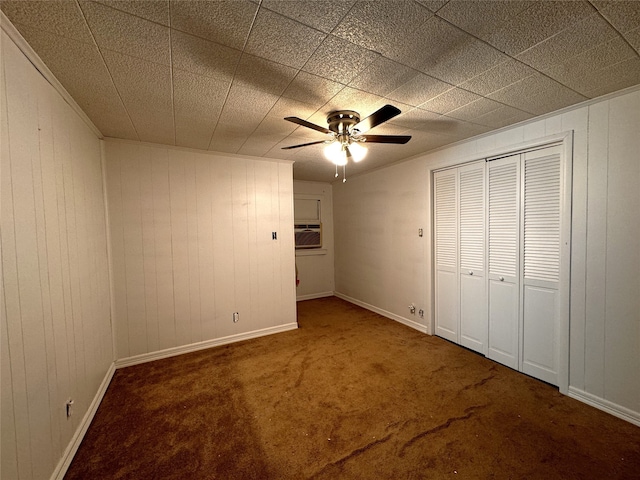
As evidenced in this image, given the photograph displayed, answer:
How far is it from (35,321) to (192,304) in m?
1.85

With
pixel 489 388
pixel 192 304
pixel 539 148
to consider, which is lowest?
pixel 489 388

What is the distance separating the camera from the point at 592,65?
5.20 feet

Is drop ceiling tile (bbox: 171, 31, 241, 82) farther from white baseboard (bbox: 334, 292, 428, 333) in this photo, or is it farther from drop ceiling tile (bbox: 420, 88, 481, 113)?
white baseboard (bbox: 334, 292, 428, 333)

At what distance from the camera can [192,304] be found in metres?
3.17

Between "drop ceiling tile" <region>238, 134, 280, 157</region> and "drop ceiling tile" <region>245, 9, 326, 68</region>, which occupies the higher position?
"drop ceiling tile" <region>238, 134, 280, 157</region>

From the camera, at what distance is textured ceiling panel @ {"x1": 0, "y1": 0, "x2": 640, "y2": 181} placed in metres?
1.16

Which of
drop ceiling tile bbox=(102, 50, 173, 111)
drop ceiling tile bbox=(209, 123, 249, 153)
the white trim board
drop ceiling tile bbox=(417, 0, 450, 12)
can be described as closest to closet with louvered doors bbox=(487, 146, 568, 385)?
drop ceiling tile bbox=(417, 0, 450, 12)

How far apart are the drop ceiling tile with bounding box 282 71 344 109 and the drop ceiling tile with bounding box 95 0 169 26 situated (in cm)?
73

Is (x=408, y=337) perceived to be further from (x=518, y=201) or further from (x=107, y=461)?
(x=107, y=461)

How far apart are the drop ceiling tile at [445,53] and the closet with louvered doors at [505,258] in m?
1.37

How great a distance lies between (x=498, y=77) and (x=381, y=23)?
0.99m

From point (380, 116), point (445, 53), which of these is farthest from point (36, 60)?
point (445, 53)

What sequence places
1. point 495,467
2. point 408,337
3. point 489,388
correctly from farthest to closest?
point 408,337 → point 489,388 → point 495,467

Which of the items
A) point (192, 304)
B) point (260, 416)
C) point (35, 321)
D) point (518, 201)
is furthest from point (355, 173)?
point (35, 321)
